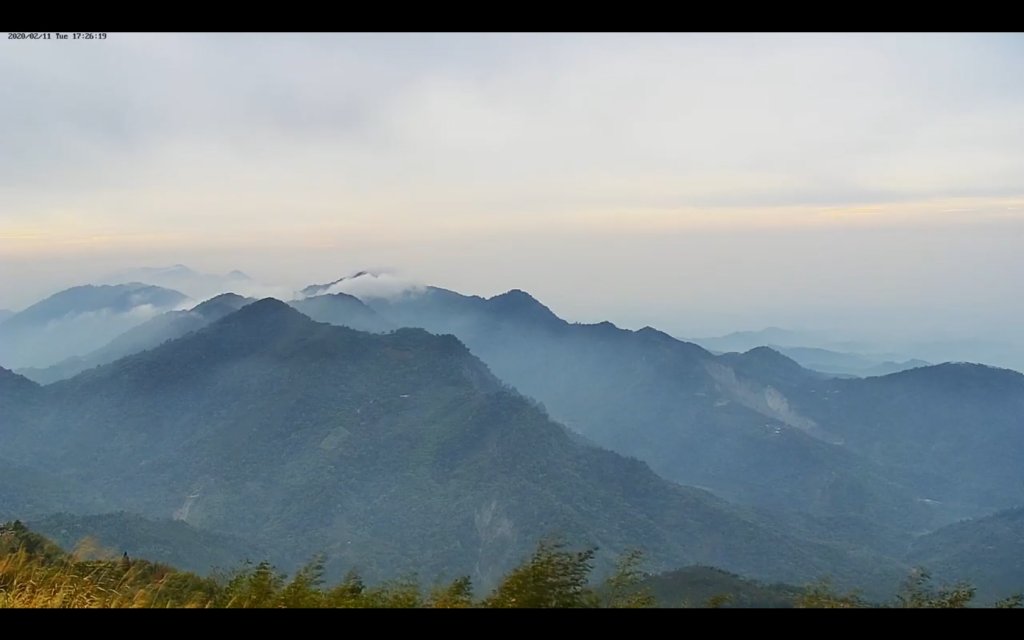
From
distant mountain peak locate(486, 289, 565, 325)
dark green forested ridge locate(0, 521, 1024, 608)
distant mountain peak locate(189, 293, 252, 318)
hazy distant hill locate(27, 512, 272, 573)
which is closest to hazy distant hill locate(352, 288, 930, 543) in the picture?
distant mountain peak locate(486, 289, 565, 325)

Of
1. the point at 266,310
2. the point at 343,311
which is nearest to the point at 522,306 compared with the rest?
the point at 343,311

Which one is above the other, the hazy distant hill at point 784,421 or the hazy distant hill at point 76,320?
the hazy distant hill at point 76,320

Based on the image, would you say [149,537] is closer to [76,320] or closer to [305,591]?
[305,591]

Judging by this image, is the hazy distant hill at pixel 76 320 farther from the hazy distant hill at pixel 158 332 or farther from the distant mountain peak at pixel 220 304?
the distant mountain peak at pixel 220 304

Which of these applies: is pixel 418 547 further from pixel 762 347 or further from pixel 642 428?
pixel 762 347

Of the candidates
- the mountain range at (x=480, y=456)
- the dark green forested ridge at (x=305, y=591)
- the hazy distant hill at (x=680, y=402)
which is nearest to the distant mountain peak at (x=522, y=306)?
the hazy distant hill at (x=680, y=402)
